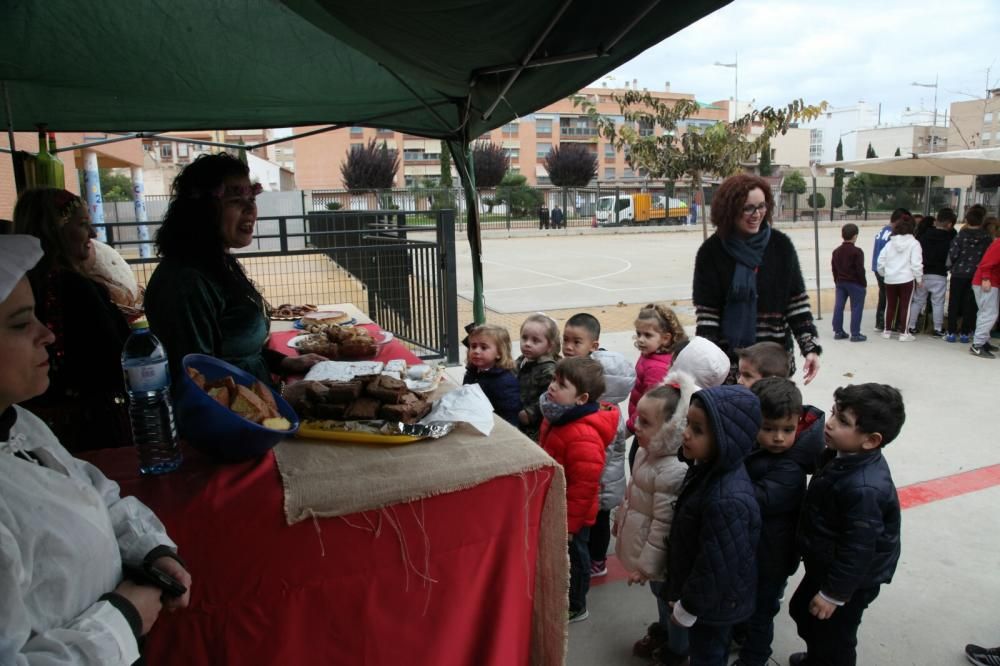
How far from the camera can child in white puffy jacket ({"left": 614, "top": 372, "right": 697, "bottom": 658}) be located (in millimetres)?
2486

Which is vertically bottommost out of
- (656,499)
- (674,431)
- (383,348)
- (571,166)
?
(656,499)

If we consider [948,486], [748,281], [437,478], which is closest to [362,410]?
[437,478]

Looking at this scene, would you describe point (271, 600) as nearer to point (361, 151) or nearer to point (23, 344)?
point (23, 344)

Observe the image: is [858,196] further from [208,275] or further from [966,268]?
[208,275]

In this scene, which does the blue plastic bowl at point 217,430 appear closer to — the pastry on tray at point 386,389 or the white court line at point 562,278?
the pastry on tray at point 386,389

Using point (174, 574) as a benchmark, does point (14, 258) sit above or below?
above

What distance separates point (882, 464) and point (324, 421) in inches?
79.2

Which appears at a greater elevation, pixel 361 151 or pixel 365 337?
pixel 361 151

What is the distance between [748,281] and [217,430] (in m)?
2.69

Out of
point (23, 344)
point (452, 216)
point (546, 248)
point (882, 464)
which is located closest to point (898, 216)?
point (452, 216)

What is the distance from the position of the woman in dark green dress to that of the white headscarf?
3.05ft

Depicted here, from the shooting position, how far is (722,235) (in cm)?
343

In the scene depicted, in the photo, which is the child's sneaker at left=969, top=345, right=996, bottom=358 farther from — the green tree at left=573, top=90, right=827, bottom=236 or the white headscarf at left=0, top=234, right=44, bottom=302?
the white headscarf at left=0, top=234, right=44, bottom=302

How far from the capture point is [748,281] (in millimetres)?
3346
